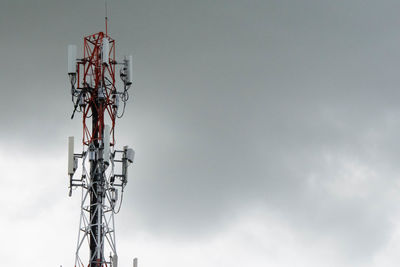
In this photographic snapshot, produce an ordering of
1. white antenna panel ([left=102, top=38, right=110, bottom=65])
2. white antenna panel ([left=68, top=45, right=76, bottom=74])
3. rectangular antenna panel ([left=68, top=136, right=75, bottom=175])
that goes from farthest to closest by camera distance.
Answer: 1. white antenna panel ([left=102, top=38, right=110, bottom=65])
2. white antenna panel ([left=68, top=45, right=76, bottom=74])
3. rectangular antenna panel ([left=68, top=136, right=75, bottom=175])

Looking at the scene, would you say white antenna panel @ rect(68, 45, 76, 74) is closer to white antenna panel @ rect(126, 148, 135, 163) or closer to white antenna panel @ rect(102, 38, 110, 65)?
white antenna panel @ rect(102, 38, 110, 65)

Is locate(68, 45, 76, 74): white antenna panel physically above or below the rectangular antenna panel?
above

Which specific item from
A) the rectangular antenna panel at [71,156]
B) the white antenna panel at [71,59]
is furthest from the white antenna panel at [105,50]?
the rectangular antenna panel at [71,156]

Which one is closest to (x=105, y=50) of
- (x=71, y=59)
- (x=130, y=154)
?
(x=71, y=59)

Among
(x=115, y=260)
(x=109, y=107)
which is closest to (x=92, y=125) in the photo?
(x=109, y=107)

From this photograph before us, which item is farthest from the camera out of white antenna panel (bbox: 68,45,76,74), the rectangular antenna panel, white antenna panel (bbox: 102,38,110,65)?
white antenna panel (bbox: 102,38,110,65)

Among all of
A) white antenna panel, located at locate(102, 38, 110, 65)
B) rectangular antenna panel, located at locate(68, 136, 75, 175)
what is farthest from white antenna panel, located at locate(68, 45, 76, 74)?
rectangular antenna panel, located at locate(68, 136, 75, 175)

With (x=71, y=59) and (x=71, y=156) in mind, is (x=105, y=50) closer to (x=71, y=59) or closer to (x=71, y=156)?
(x=71, y=59)

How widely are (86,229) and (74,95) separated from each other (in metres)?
10.6

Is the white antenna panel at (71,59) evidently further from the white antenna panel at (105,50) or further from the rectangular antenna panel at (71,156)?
the rectangular antenna panel at (71,156)

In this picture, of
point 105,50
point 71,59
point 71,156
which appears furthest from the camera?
point 105,50

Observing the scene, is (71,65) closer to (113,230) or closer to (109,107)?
(109,107)

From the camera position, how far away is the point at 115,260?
4001 inches

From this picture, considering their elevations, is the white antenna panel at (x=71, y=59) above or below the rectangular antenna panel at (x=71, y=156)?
above
